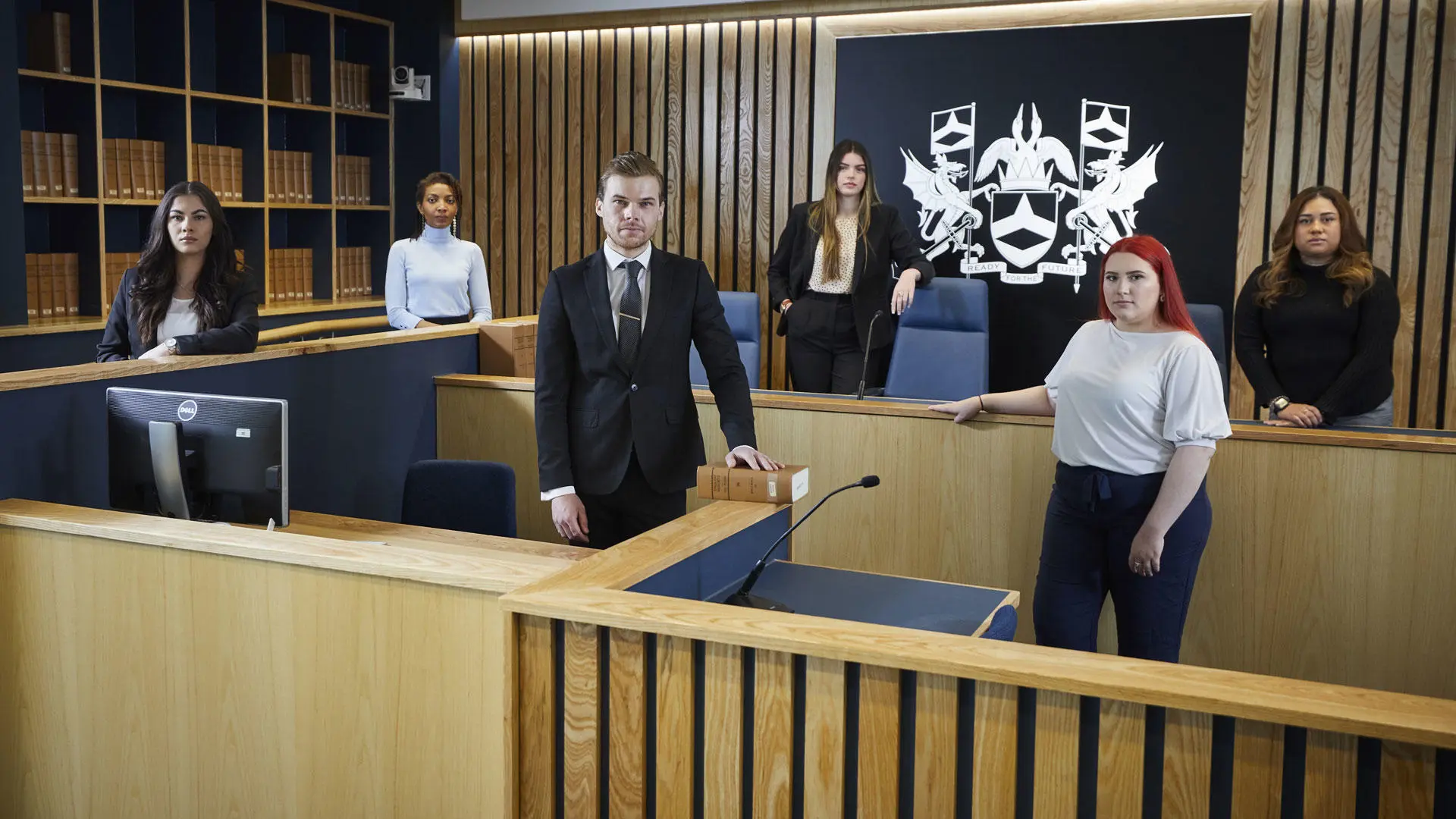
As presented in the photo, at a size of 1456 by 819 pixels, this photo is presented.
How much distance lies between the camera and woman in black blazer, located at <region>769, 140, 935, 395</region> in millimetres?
5305

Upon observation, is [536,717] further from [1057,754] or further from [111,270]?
[111,270]

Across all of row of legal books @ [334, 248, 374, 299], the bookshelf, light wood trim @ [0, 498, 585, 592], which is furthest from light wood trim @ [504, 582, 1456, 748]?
row of legal books @ [334, 248, 374, 299]

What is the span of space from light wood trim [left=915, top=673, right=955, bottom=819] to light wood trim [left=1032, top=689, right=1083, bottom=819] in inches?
4.4

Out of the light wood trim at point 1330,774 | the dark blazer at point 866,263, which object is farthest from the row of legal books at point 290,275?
the light wood trim at point 1330,774

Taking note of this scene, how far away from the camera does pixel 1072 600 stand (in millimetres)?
3131

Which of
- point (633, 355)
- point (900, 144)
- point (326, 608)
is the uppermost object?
point (900, 144)

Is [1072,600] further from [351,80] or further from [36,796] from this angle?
[351,80]

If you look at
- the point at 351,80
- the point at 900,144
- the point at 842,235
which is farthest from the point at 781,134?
the point at 351,80

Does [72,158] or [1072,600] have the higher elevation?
[72,158]

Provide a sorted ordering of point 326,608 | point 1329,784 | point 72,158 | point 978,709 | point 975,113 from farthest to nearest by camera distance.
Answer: point 975,113, point 72,158, point 326,608, point 978,709, point 1329,784

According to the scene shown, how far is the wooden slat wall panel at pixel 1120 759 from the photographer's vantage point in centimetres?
159

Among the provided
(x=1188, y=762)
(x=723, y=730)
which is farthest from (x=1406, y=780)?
(x=723, y=730)

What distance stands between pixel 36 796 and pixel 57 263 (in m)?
4.16

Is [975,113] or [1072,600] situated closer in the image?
[1072,600]
